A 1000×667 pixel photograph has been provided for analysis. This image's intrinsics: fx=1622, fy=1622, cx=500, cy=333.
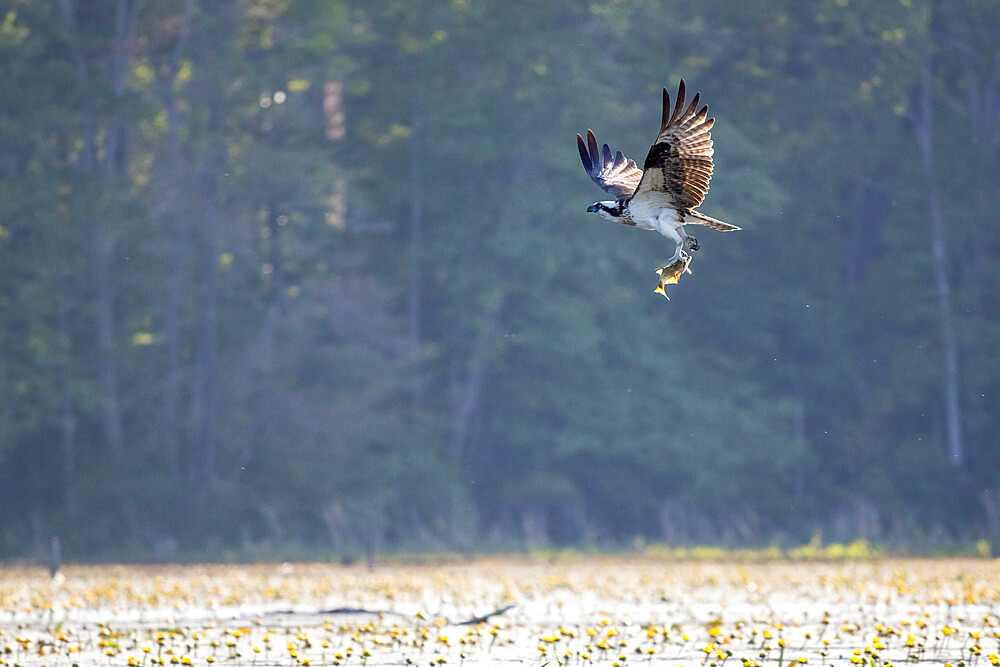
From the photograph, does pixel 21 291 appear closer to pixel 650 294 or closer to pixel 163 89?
pixel 163 89

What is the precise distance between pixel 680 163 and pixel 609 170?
199cm

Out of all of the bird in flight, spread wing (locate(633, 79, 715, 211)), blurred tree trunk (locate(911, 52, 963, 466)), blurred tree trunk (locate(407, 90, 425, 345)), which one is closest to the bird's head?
the bird in flight

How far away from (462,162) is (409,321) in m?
3.73

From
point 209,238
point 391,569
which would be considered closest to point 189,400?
point 209,238

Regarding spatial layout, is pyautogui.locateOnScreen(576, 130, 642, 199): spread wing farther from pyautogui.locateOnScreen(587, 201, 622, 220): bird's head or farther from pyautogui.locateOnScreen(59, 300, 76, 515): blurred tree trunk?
pyautogui.locateOnScreen(59, 300, 76, 515): blurred tree trunk

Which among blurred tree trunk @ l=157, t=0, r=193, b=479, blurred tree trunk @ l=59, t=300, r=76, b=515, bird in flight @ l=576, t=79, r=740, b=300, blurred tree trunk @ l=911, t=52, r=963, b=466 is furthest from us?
blurred tree trunk @ l=911, t=52, r=963, b=466

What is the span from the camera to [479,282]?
35.2 meters

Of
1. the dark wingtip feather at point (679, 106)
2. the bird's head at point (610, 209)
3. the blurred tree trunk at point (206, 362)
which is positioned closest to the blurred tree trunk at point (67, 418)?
the blurred tree trunk at point (206, 362)

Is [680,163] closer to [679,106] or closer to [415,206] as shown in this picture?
[679,106]

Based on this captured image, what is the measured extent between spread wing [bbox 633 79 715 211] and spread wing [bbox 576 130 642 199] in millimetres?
589

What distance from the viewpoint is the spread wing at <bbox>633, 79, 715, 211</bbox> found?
11.4 metres

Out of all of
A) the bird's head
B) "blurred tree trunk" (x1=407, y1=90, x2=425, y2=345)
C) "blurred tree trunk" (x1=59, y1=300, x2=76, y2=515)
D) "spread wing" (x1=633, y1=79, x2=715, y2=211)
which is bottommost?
"blurred tree trunk" (x1=59, y1=300, x2=76, y2=515)

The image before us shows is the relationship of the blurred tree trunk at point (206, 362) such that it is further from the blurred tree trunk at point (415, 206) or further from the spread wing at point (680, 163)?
the spread wing at point (680, 163)

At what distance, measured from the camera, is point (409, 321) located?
119 ft
